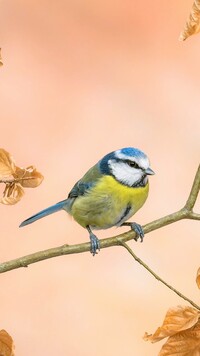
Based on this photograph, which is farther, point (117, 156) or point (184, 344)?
point (117, 156)

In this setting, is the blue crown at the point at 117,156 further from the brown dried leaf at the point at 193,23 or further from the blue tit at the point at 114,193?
the brown dried leaf at the point at 193,23

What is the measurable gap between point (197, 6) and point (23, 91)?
172cm

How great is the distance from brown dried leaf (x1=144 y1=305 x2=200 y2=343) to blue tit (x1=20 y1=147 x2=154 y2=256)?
60cm

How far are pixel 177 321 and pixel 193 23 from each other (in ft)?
0.80

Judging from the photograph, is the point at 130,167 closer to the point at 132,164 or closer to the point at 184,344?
the point at 132,164

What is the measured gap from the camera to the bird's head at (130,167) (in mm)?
1324

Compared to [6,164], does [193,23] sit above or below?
above

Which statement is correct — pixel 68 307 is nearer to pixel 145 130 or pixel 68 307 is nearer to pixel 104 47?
pixel 145 130

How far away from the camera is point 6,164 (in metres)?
0.76

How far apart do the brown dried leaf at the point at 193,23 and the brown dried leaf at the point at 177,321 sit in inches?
8.8

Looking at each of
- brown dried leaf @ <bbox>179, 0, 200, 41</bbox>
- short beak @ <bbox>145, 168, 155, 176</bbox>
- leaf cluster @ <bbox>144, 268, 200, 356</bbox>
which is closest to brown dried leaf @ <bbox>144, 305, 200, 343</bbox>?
leaf cluster @ <bbox>144, 268, 200, 356</bbox>

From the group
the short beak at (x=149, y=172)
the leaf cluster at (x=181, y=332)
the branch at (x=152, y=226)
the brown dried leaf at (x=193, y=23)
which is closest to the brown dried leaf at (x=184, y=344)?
the leaf cluster at (x=181, y=332)

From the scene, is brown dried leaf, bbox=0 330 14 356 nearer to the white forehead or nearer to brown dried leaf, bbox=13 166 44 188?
brown dried leaf, bbox=13 166 44 188

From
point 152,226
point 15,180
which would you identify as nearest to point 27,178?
point 15,180
